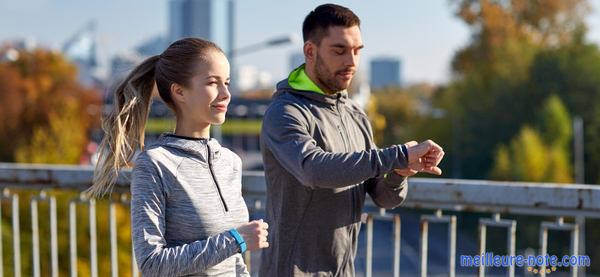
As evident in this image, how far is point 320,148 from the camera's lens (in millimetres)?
2451

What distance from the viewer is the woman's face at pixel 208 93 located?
225cm

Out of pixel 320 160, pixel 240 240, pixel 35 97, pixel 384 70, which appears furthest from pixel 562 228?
pixel 384 70

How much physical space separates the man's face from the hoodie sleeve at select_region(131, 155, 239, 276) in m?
0.78

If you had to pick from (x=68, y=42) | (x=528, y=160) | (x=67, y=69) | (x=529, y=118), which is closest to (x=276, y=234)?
(x=528, y=160)

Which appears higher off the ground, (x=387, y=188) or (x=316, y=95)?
(x=316, y=95)

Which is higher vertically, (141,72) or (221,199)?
(141,72)

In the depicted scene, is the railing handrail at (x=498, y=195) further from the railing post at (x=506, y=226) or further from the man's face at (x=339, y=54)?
the man's face at (x=339, y=54)

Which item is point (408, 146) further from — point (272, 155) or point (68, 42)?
point (68, 42)

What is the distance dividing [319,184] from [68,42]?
517 feet

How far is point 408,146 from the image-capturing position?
7.75 feet

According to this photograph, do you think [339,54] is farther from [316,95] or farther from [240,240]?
[240,240]

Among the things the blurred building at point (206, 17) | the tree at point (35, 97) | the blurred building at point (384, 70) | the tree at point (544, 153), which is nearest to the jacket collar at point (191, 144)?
the tree at point (544, 153)

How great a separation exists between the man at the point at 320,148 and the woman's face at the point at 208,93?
0.30 metres

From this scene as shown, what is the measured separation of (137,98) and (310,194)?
0.67 metres
